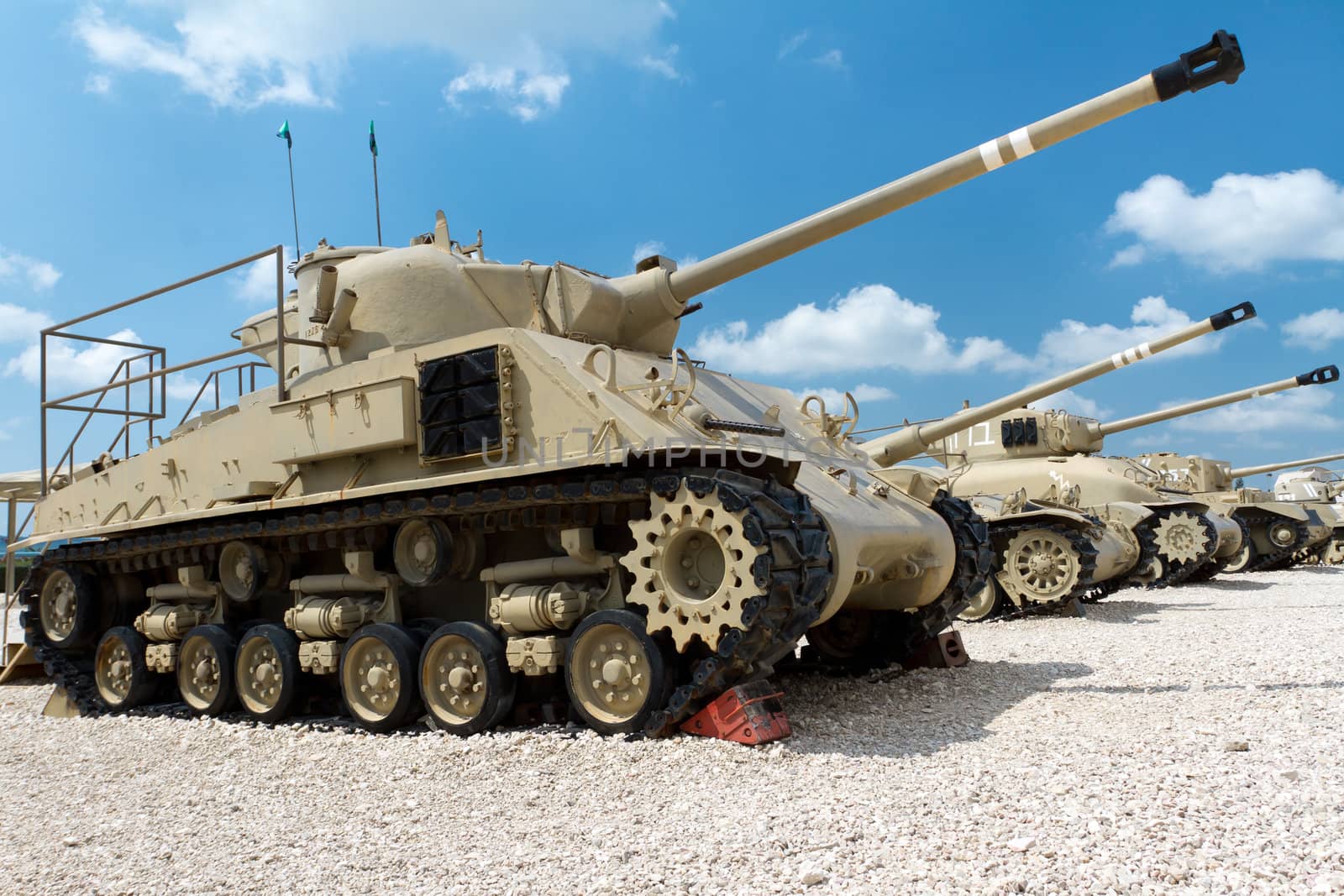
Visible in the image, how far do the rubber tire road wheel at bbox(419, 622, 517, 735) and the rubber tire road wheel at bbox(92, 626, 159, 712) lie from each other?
3857mm

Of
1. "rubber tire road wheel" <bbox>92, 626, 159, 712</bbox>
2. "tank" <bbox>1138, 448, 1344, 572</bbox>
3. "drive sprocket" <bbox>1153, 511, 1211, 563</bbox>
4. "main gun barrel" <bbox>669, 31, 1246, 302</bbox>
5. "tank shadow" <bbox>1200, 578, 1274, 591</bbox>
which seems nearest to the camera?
"main gun barrel" <bbox>669, 31, 1246, 302</bbox>

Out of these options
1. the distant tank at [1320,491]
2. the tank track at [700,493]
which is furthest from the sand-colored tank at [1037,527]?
the distant tank at [1320,491]

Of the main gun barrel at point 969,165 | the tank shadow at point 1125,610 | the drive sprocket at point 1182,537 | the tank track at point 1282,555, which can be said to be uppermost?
the main gun barrel at point 969,165

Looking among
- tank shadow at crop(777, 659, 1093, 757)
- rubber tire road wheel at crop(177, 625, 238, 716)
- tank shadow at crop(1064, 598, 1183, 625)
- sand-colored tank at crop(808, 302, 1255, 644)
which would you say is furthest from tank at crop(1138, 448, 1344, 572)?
rubber tire road wheel at crop(177, 625, 238, 716)

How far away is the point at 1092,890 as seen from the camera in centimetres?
407

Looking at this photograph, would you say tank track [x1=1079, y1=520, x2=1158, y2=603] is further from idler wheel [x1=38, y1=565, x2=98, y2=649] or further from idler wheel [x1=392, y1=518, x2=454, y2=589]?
idler wheel [x1=38, y1=565, x2=98, y2=649]

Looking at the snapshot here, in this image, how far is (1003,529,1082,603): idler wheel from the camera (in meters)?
15.4

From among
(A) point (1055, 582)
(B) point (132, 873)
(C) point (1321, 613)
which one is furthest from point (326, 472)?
(C) point (1321, 613)

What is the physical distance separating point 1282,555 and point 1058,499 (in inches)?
429

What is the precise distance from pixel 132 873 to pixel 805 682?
235 inches

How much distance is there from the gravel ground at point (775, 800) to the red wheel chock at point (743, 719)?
0.12 meters

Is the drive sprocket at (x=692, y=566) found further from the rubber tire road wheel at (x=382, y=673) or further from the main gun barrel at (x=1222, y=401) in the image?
the main gun barrel at (x=1222, y=401)

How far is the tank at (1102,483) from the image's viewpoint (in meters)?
18.5

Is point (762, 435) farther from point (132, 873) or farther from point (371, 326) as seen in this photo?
point (132, 873)
